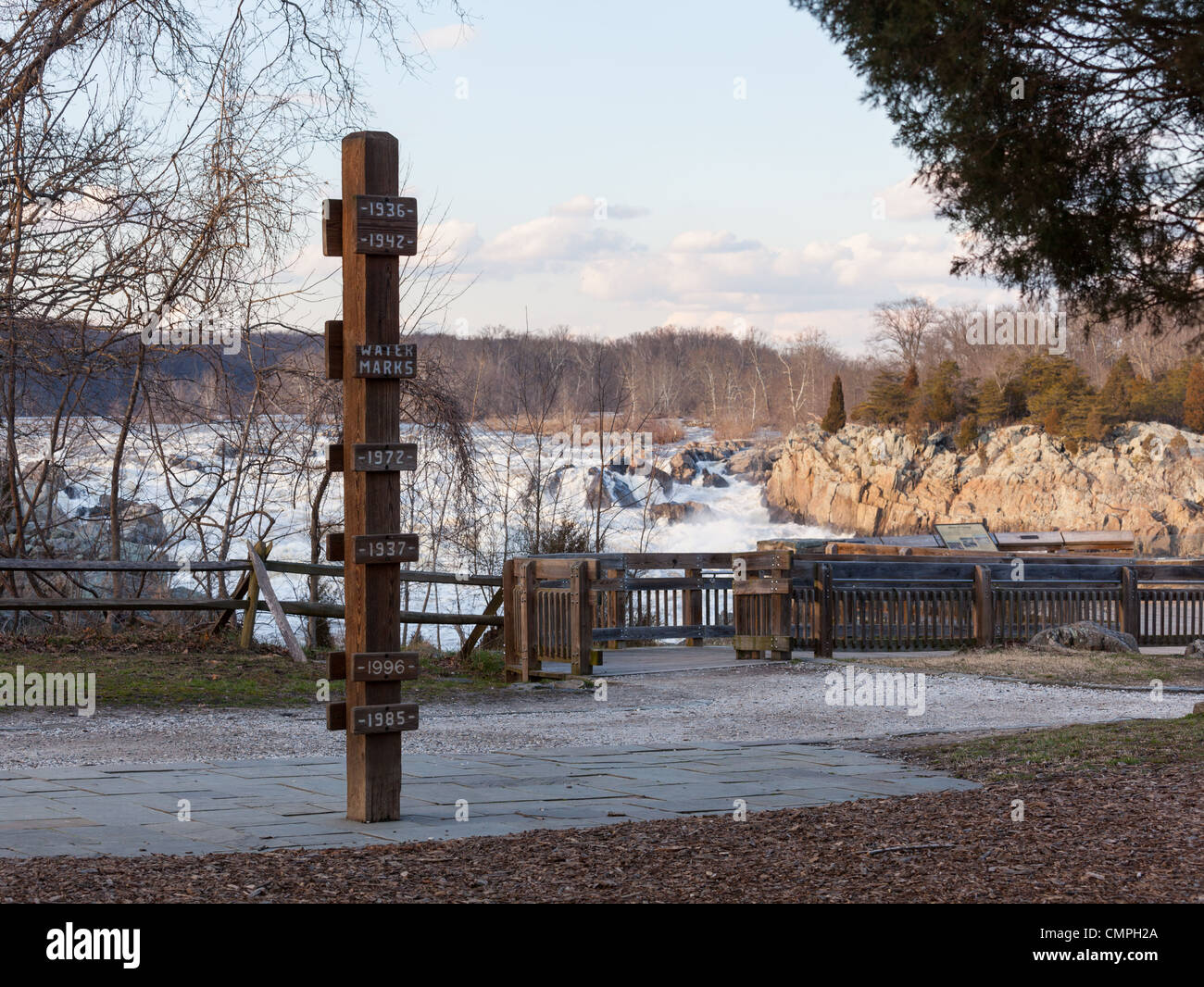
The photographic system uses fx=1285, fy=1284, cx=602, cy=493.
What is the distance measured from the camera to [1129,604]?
17938mm

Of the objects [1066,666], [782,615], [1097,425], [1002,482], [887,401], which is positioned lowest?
[1066,666]

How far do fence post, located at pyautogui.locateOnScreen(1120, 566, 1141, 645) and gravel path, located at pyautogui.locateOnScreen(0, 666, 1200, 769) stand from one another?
205 inches

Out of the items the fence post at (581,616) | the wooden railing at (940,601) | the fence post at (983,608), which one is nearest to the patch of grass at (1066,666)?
the fence post at (983,608)

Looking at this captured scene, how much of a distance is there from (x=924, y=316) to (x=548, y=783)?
84.8m

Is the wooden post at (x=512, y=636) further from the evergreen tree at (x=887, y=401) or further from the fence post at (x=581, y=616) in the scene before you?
the evergreen tree at (x=887, y=401)

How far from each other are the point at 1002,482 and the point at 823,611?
57813mm

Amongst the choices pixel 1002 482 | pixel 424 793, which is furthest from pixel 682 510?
pixel 424 793

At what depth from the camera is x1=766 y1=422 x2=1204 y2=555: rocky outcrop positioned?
65.6 meters

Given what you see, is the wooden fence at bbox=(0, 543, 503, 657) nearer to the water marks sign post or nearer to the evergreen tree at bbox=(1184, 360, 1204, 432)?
the water marks sign post

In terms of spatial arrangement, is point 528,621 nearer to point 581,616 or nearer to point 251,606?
point 581,616

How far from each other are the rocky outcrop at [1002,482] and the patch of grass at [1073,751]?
52.6 metres
